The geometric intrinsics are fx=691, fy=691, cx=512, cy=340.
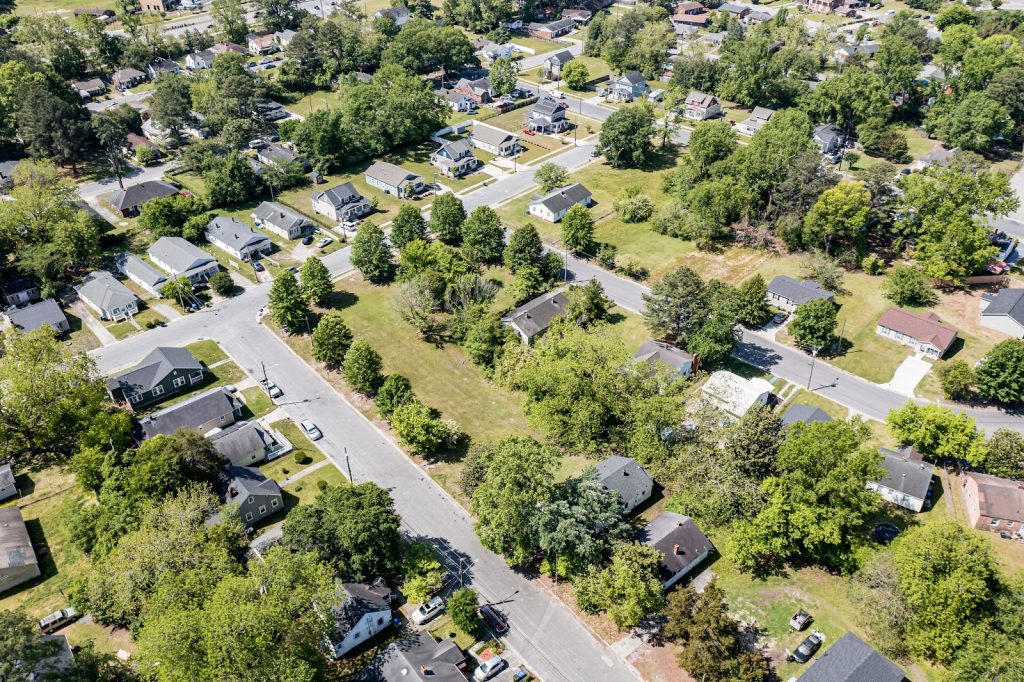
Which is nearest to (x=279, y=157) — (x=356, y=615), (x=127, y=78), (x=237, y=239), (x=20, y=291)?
(x=237, y=239)

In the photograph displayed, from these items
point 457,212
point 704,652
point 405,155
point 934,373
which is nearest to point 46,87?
point 405,155

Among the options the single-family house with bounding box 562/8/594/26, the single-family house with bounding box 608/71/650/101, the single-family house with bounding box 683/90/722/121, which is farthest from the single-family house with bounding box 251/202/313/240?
the single-family house with bounding box 562/8/594/26

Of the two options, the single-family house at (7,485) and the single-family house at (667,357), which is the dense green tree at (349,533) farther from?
the single-family house at (667,357)

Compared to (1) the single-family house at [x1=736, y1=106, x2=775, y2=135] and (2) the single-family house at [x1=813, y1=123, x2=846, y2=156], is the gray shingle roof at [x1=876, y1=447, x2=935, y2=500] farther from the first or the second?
(1) the single-family house at [x1=736, y1=106, x2=775, y2=135]

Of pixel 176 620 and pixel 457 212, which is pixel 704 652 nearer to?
pixel 176 620

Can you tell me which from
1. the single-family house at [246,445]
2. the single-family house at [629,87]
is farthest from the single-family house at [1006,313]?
the single-family house at [629,87]
